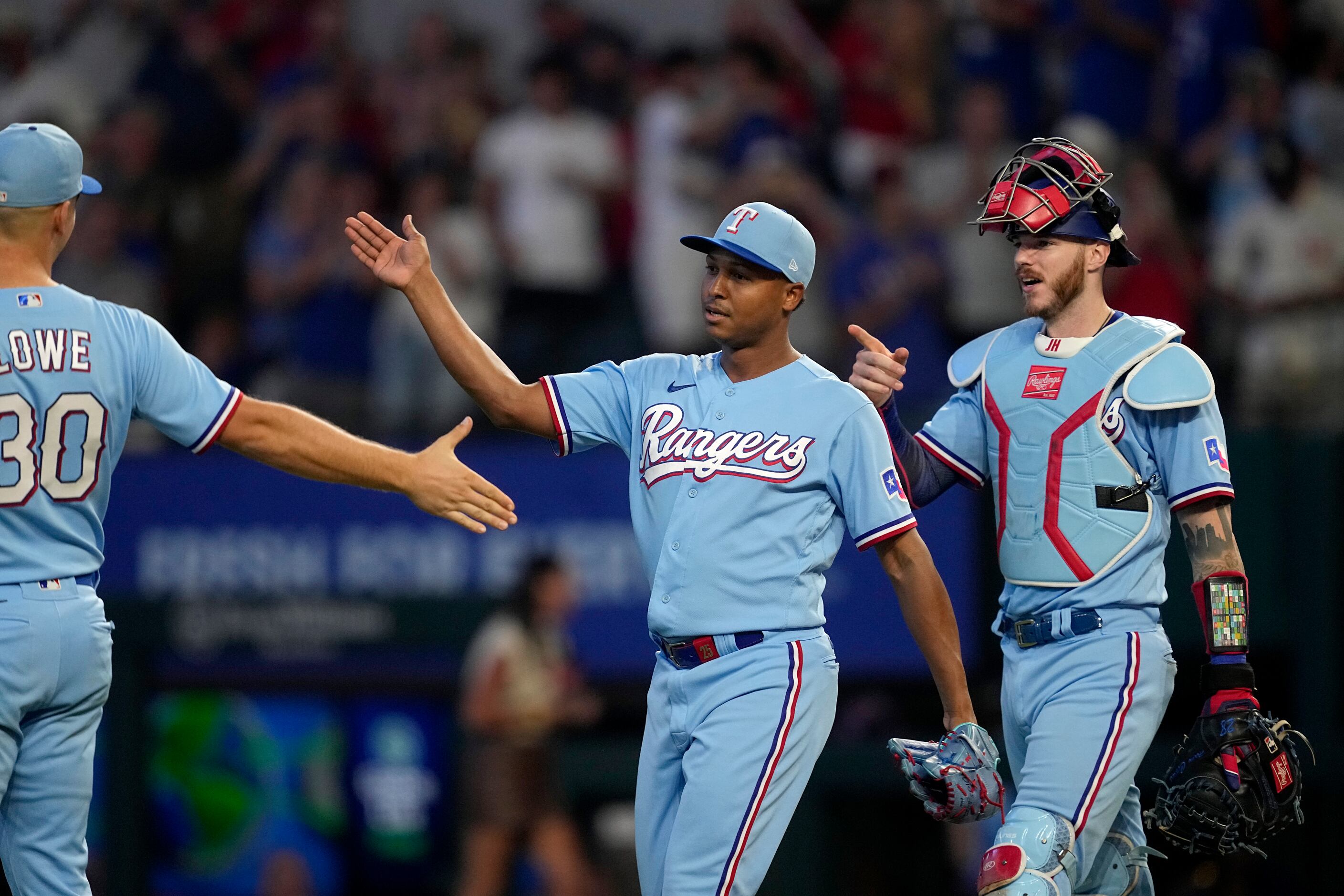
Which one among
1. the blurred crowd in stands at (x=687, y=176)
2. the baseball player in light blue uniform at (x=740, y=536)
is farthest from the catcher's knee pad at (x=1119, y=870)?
the blurred crowd in stands at (x=687, y=176)

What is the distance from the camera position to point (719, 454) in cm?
481

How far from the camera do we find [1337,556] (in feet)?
27.8

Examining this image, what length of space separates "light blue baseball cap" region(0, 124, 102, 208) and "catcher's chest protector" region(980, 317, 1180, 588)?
2647mm

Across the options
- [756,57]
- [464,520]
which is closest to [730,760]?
[464,520]

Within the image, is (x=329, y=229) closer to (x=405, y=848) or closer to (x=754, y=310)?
(x=405, y=848)

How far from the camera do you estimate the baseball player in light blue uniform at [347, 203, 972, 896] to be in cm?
461

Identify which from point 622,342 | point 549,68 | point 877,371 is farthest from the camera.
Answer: point 549,68

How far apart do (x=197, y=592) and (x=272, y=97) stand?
406 centimetres

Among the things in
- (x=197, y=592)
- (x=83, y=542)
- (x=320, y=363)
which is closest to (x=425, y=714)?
(x=197, y=592)

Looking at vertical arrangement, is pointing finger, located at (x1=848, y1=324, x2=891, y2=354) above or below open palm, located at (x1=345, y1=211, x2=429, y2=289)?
below

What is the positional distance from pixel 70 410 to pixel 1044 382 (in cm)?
263

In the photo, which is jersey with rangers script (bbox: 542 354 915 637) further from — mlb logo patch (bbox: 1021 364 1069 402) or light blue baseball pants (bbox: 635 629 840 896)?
mlb logo patch (bbox: 1021 364 1069 402)

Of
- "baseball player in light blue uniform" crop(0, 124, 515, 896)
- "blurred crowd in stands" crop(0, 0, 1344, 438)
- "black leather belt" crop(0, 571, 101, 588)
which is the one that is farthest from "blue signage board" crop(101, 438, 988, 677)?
"black leather belt" crop(0, 571, 101, 588)

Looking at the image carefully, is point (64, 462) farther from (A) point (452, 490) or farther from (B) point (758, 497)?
(B) point (758, 497)
